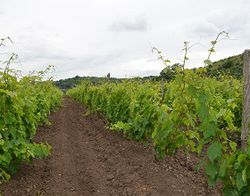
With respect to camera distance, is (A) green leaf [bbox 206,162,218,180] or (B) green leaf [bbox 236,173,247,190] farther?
(A) green leaf [bbox 206,162,218,180]

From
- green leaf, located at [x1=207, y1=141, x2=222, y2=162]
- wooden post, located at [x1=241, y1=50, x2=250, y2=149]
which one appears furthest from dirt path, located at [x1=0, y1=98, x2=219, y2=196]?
green leaf, located at [x1=207, y1=141, x2=222, y2=162]

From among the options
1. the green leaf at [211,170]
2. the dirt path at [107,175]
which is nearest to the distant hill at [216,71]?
the green leaf at [211,170]

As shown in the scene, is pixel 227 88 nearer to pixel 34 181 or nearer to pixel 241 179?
pixel 34 181

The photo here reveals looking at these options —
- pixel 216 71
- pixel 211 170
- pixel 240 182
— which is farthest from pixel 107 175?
pixel 216 71

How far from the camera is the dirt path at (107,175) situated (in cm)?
602

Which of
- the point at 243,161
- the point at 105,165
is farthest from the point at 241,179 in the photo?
the point at 105,165

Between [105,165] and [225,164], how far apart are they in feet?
14.8

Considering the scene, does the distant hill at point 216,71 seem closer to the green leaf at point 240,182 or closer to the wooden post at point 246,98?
the wooden post at point 246,98

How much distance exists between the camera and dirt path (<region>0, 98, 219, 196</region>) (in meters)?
6.02

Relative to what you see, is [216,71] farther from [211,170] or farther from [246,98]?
[211,170]

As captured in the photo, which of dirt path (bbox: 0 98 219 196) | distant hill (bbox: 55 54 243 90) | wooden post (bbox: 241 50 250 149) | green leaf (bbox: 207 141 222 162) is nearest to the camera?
green leaf (bbox: 207 141 222 162)

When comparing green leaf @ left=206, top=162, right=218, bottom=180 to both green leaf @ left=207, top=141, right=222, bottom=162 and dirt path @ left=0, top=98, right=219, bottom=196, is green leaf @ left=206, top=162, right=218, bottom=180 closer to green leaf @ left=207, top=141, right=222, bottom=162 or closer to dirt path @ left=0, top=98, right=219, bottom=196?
green leaf @ left=207, top=141, right=222, bottom=162

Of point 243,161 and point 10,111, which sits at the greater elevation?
point 10,111

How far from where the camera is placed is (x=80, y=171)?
729 cm
